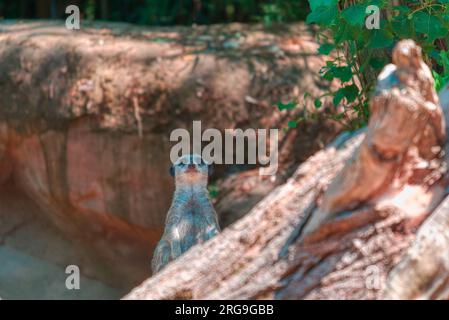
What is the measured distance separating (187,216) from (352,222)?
3.16 meters

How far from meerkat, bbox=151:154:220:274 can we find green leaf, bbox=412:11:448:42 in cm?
159

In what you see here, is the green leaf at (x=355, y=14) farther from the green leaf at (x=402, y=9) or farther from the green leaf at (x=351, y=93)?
the green leaf at (x=351, y=93)

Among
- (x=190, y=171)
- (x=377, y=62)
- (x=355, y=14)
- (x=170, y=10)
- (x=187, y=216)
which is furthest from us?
(x=170, y=10)

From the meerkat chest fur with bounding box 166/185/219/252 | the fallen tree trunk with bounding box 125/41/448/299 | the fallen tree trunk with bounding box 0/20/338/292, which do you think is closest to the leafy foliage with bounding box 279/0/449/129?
the meerkat chest fur with bounding box 166/185/219/252

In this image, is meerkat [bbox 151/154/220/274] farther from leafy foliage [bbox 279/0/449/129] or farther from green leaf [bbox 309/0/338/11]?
green leaf [bbox 309/0/338/11]

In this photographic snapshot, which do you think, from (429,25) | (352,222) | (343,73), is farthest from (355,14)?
(352,222)

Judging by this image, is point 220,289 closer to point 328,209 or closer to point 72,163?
point 328,209

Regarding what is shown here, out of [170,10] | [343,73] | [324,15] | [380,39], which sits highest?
[170,10]

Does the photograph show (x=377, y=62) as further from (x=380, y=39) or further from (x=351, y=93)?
(x=380, y=39)

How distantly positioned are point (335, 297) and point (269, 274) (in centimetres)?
19

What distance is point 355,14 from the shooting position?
452 centimetres

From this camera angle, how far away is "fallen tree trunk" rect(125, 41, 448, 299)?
259 centimetres

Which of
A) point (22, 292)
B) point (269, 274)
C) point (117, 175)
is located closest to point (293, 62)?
point (117, 175)

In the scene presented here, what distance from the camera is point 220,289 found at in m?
2.78
